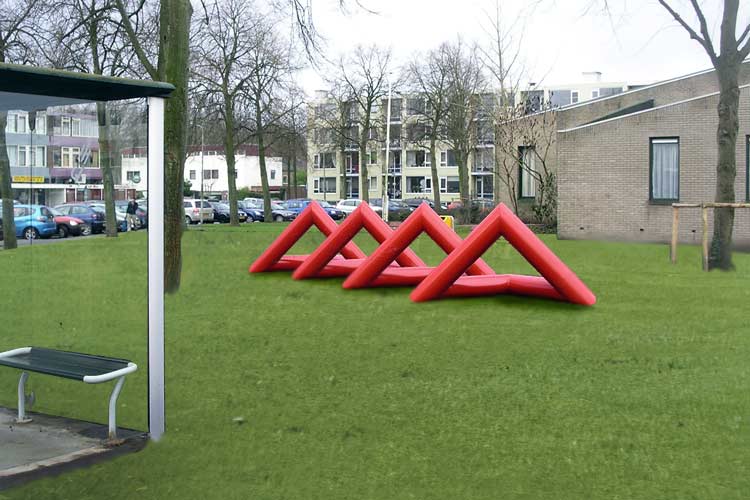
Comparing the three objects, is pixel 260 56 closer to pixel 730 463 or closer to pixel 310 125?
pixel 310 125

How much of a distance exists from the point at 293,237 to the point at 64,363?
1007cm

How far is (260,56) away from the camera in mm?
40906

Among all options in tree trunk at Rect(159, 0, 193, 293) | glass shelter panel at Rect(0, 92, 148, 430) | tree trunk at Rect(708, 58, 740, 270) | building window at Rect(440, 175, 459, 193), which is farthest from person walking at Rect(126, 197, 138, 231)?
building window at Rect(440, 175, 459, 193)

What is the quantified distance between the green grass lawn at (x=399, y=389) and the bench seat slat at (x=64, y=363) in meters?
0.50

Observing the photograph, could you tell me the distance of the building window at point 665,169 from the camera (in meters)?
26.6

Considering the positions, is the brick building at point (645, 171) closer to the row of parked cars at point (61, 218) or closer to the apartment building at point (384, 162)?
the row of parked cars at point (61, 218)

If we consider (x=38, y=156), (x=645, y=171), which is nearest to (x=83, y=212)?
(x=38, y=156)

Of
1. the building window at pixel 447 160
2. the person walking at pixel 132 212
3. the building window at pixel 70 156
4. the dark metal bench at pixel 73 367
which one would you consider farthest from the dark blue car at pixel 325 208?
the dark metal bench at pixel 73 367

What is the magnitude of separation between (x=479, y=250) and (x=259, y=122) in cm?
3371

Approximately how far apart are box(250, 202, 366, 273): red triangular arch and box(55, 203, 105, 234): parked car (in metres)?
7.56

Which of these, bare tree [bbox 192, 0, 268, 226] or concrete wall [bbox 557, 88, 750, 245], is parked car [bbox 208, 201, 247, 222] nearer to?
bare tree [bbox 192, 0, 268, 226]

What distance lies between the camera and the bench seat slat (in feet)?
18.9

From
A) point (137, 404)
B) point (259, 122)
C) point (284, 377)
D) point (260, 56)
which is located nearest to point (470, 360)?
point (284, 377)

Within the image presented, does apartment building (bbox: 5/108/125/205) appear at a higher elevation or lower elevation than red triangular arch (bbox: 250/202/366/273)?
higher
